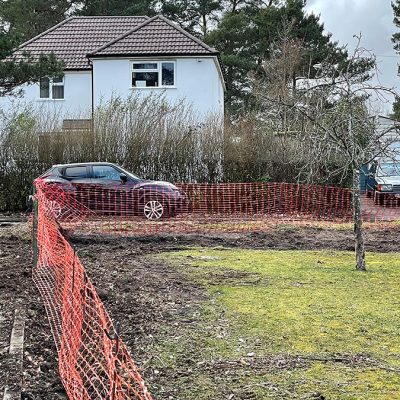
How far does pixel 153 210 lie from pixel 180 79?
518 inches

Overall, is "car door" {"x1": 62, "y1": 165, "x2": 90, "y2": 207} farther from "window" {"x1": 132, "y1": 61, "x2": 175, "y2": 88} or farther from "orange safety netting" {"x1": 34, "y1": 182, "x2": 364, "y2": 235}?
"window" {"x1": 132, "y1": 61, "x2": 175, "y2": 88}

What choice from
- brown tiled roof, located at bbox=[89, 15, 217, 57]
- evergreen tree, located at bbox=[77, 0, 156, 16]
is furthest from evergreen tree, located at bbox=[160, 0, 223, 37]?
brown tiled roof, located at bbox=[89, 15, 217, 57]

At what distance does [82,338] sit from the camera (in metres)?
6.45

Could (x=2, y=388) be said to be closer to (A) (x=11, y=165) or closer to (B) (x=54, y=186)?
(B) (x=54, y=186)

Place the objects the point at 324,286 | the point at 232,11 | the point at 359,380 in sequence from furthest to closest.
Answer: the point at 232,11, the point at 324,286, the point at 359,380

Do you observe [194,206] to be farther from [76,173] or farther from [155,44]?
[155,44]

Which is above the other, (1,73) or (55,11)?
(55,11)

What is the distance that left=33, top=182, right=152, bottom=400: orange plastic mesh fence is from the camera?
169 inches

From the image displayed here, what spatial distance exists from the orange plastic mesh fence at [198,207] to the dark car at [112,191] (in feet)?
0.09

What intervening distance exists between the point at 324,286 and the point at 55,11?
46433 mm

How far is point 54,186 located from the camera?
64.3 feet

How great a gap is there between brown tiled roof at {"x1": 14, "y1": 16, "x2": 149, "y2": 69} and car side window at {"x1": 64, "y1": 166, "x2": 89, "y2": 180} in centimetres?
1446

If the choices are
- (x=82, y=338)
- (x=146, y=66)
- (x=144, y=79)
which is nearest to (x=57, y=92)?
(x=144, y=79)

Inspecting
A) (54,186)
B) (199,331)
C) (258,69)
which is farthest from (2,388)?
(258,69)
